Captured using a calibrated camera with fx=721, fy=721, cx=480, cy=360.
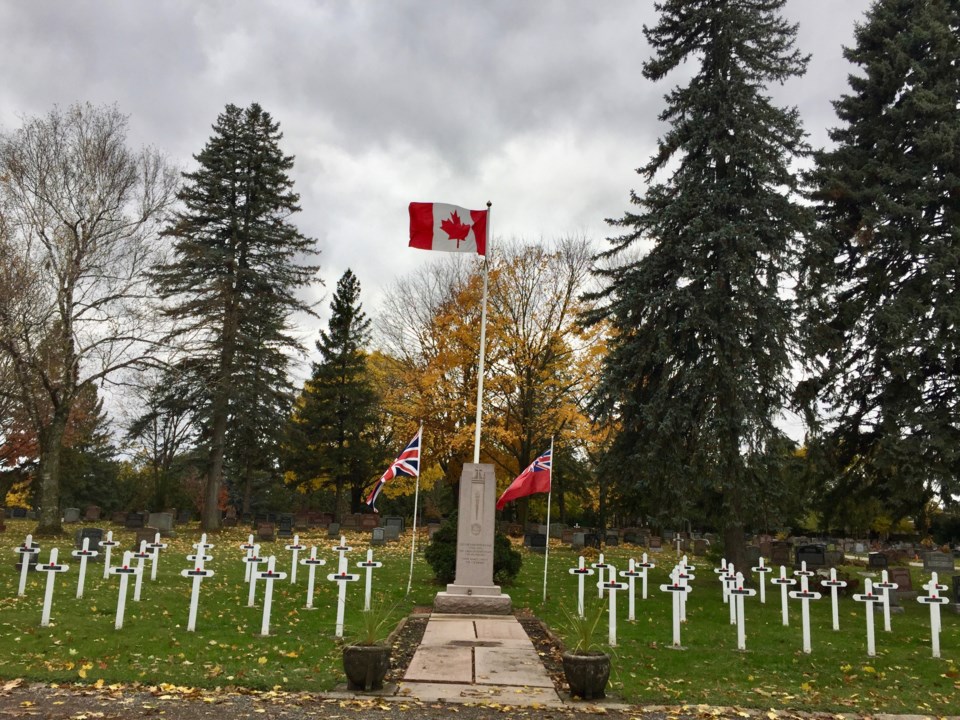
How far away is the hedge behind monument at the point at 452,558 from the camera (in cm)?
1565

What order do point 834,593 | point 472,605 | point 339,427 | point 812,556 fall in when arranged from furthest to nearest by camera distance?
point 339,427 → point 812,556 → point 472,605 → point 834,593

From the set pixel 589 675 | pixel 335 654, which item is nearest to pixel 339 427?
pixel 335 654

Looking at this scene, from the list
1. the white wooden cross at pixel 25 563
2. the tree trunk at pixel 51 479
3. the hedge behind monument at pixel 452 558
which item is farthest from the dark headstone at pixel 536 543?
the white wooden cross at pixel 25 563

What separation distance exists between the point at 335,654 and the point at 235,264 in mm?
23326

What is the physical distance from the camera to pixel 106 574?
14039 mm

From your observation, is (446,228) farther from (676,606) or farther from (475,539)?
(676,606)

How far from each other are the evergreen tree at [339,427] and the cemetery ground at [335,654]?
75.2 ft

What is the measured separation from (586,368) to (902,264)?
41.6ft

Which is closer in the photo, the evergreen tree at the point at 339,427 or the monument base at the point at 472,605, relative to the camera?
the monument base at the point at 472,605

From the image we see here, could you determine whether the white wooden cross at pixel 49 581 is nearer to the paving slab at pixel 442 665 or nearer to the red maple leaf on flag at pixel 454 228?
the paving slab at pixel 442 665

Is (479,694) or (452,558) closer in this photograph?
(479,694)

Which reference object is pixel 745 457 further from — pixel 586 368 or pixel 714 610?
pixel 586 368

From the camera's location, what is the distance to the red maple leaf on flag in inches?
570

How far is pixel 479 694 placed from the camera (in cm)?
700
